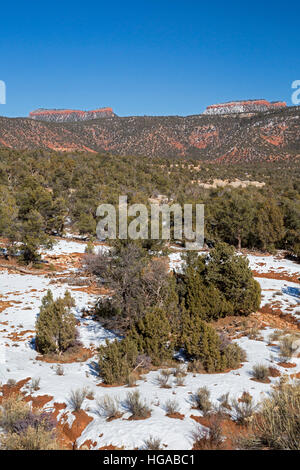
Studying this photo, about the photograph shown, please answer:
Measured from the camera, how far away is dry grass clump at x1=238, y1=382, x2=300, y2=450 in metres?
3.75

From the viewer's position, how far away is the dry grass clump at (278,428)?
3750mm

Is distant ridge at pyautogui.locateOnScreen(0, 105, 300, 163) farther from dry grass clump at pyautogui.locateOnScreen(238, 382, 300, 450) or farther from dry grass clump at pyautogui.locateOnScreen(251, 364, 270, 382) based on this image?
dry grass clump at pyautogui.locateOnScreen(238, 382, 300, 450)

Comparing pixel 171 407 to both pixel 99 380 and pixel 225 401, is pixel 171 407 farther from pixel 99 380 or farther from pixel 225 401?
pixel 99 380

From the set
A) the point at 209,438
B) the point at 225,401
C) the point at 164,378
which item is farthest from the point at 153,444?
the point at 164,378

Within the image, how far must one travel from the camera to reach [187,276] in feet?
40.9

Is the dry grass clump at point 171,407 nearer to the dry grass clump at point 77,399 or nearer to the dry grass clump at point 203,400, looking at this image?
the dry grass clump at point 203,400

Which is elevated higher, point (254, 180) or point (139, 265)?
point (254, 180)

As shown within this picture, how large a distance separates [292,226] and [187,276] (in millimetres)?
20744

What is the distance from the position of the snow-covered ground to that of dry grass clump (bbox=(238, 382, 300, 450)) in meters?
0.95

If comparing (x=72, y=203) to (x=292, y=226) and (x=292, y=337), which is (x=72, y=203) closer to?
(x=292, y=226)

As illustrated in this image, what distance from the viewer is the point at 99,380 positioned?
6969mm

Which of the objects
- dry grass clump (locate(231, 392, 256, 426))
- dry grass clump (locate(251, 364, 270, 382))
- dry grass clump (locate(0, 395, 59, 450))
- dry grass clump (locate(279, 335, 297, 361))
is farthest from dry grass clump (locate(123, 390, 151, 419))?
dry grass clump (locate(279, 335, 297, 361))

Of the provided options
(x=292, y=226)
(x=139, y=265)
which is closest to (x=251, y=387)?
(x=139, y=265)

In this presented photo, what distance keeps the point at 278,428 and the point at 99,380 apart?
435 centimetres
